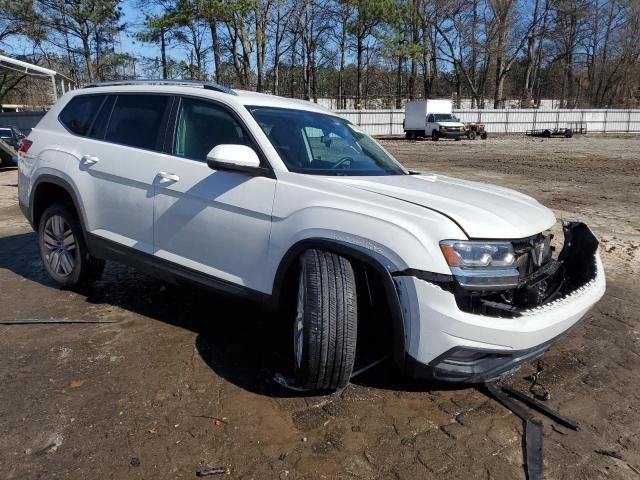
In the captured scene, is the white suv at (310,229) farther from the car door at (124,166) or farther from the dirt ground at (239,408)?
the dirt ground at (239,408)

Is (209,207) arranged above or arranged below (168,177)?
below

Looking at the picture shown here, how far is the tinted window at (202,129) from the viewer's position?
3654 mm

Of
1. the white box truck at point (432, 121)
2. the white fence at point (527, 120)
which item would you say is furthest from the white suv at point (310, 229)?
the white fence at point (527, 120)

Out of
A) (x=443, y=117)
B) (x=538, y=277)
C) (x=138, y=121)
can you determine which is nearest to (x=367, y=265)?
(x=538, y=277)

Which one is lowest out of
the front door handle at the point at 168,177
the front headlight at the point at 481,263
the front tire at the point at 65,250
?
the front tire at the point at 65,250

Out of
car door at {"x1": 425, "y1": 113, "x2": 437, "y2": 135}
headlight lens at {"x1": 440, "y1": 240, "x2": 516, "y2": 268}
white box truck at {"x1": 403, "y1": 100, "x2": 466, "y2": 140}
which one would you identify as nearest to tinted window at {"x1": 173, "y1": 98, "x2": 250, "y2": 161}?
headlight lens at {"x1": 440, "y1": 240, "x2": 516, "y2": 268}

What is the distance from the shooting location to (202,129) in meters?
3.79

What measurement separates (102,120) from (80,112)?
39 cm

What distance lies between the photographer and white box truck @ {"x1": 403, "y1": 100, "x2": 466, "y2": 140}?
116 feet

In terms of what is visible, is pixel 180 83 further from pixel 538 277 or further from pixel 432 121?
pixel 432 121

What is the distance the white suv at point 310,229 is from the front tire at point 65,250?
15 millimetres

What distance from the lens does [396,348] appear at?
9.23 feet

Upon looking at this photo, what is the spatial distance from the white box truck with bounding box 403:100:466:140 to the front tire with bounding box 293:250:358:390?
34.1 m

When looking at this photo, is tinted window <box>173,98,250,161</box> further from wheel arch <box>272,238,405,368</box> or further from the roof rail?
wheel arch <box>272,238,405,368</box>
